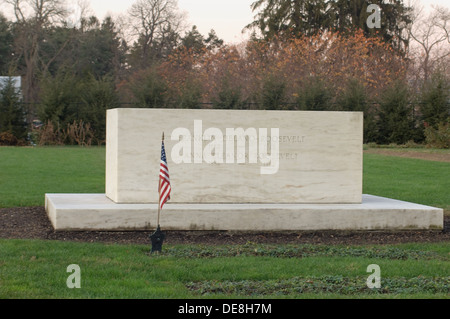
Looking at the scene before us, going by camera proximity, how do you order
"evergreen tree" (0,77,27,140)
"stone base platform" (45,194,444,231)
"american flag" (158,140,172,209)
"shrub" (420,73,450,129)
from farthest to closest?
"shrub" (420,73,450,129) → "evergreen tree" (0,77,27,140) → "stone base platform" (45,194,444,231) → "american flag" (158,140,172,209)

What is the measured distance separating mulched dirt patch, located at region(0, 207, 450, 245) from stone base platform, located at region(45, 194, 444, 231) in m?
0.10

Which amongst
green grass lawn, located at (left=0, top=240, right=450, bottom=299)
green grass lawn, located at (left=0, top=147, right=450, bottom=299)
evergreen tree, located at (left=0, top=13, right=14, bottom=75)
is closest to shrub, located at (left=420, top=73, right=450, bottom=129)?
green grass lawn, located at (left=0, top=147, right=450, bottom=299)

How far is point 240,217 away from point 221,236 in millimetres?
455

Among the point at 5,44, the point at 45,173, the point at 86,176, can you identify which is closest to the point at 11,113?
the point at 45,173

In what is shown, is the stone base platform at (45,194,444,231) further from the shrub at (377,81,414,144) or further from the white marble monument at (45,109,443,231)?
the shrub at (377,81,414,144)

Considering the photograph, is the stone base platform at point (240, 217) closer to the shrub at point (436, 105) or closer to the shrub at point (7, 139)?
the shrub at point (7, 139)

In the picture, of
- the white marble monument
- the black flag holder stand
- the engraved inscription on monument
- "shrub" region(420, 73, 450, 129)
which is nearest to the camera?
the black flag holder stand

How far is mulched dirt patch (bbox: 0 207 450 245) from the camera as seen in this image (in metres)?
8.69

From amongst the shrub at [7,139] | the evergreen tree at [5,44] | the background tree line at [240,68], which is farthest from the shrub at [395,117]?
the evergreen tree at [5,44]

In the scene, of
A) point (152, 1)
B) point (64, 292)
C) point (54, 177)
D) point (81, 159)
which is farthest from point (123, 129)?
point (152, 1)

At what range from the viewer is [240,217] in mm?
9336

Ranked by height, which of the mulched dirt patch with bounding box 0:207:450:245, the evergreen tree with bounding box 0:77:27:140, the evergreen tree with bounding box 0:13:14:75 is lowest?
the mulched dirt patch with bounding box 0:207:450:245

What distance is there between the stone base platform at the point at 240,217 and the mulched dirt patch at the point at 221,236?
10cm

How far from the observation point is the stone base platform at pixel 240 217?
906cm
